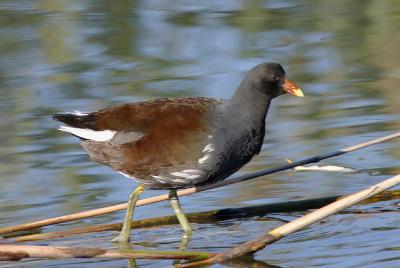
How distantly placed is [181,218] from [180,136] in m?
0.49

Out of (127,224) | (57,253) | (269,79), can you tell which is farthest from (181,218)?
(57,253)

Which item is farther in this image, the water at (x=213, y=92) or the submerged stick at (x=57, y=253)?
the water at (x=213, y=92)

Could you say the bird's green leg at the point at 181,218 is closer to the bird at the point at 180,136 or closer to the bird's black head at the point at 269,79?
the bird at the point at 180,136

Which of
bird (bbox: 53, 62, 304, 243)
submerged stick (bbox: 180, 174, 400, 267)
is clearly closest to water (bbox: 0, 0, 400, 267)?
submerged stick (bbox: 180, 174, 400, 267)

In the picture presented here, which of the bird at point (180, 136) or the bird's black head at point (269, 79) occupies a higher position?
the bird's black head at point (269, 79)

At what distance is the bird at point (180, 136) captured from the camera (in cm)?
638

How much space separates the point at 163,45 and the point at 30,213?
14.4 ft

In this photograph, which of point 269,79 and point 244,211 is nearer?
point 269,79

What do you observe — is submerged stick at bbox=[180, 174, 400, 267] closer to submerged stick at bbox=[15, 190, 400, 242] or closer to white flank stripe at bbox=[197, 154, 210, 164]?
white flank stripe at bbox=[197, 154, 210, 164]

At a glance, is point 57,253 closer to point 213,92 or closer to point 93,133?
point 93,133

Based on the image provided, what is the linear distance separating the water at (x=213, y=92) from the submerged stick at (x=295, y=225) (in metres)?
0.25

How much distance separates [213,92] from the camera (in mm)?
9281

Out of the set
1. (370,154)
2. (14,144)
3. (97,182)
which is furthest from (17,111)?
(370,154)

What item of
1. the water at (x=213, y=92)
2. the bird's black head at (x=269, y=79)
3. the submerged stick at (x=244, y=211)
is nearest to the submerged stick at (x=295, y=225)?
the water at (x=213, y=92)
